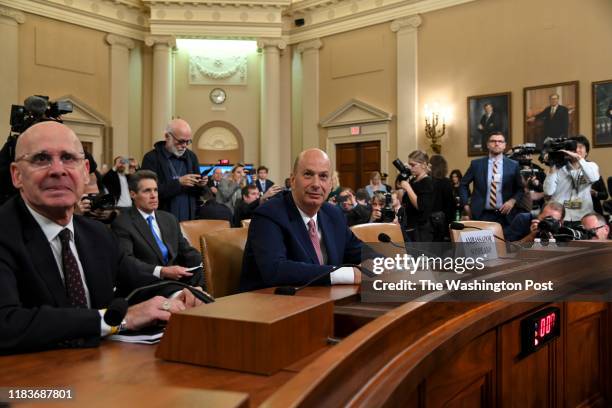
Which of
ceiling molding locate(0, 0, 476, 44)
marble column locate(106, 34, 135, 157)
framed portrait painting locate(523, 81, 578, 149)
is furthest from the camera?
marble column locate(106, 34, 135, 157)

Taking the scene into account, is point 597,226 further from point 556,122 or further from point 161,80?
point 161,80

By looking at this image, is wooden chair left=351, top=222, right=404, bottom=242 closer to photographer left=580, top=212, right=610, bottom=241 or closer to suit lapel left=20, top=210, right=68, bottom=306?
photographer left=580, top=212, right=610, bottom=241

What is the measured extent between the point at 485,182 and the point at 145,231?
10.1ft

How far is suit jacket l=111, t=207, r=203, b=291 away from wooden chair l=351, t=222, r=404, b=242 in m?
1.03

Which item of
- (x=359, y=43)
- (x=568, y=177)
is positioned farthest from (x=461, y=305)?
(x=359, y=43)

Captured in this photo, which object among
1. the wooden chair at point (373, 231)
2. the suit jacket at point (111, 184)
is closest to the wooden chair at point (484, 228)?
the wooden chair at point (373, 231)

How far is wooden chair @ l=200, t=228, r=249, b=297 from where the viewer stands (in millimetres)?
2395

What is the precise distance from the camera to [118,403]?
0.65 meters

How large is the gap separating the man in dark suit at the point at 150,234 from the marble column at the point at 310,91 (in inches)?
371

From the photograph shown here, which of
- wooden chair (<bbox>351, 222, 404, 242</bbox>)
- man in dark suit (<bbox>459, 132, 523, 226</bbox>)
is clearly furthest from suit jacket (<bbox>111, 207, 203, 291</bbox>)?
man in dark suit (<bbox>459, 132, 523, 226</bbox>)

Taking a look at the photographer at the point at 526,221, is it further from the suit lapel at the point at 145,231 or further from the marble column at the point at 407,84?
the marble column at the point at 407,84

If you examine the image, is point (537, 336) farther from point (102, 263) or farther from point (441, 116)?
point (441, 116)

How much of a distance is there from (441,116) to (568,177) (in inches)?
231

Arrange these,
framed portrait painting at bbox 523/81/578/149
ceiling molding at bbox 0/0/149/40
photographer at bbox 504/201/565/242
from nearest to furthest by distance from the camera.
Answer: photographer at bbox 504/201/565/242
framed portrait painting at bbox 523/81/578/149
ceiling molding at bbox 0/0/149/40
